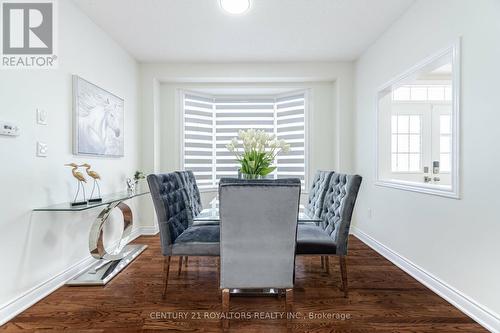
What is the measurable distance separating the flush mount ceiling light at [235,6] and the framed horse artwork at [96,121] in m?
1.58

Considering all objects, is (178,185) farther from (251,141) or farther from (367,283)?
(367,283)

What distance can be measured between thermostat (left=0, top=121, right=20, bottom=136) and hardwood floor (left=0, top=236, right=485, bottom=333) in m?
1.30

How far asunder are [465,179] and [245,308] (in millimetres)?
1877

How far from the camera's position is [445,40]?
2.09m

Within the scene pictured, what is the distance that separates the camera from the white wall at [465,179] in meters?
1.67

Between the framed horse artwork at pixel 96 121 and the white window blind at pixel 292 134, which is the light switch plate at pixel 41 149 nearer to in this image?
the framed horse artwork at pixel 96 121

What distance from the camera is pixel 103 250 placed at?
247cm

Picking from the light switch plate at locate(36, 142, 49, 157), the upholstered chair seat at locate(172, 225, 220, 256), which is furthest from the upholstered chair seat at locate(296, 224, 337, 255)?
the light switch plate at locate(36, 142, 49, 157)

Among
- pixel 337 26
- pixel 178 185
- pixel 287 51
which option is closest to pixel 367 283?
pixel 178 185

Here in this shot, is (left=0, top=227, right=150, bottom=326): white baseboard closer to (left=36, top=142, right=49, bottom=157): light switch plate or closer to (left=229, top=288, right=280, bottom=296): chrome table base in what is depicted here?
(left=36, top=142, right=49, bottom=157): light switch plate

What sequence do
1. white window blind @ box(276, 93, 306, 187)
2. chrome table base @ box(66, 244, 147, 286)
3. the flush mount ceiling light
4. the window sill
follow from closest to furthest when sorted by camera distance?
the window sill < chrome table base @ box(66, 244, 147, 286) < the flush mount ceiling light < white window blind @ box(276, 93, 306, 187)

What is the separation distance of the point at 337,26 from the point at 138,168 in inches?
127

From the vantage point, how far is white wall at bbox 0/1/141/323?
5.94ft

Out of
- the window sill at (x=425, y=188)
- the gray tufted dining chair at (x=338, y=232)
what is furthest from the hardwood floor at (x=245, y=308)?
the window sill at (x=425, y=188)
